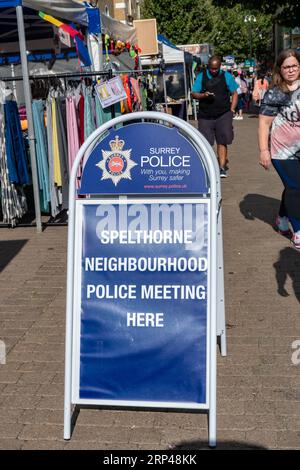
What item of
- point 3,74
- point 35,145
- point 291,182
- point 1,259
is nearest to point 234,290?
point 291,182

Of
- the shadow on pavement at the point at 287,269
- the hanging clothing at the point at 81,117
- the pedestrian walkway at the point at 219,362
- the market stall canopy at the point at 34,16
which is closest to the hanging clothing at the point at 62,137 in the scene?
the hanging clothing at the point at 81,117

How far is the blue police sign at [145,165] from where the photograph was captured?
135 inches

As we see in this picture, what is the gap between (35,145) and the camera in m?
7.79

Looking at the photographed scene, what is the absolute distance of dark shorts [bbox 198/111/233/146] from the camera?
10383 mm

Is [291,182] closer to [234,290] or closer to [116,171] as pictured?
[234,290]

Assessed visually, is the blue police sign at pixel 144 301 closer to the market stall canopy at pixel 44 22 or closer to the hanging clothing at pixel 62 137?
the hanging clothing at pixel 62 137

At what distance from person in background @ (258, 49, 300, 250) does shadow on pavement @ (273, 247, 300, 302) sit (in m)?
0.16

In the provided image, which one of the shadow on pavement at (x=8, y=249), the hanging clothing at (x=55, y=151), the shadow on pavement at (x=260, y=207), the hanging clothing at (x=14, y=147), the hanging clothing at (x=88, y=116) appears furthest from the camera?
the shadow on pavement at (x=260, y=207)

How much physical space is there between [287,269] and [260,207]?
2.74 meters

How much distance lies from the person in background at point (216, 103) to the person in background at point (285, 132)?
4004mm

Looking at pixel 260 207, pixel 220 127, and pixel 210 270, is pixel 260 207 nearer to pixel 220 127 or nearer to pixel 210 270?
pixel 220 127

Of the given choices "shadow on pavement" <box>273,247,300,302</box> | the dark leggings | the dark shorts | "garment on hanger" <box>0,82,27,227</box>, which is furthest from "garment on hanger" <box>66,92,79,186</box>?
the dark shorts

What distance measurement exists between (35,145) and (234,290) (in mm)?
3487

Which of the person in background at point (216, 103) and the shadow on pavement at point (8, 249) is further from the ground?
the person in background at point (216, 103)
